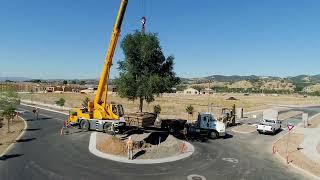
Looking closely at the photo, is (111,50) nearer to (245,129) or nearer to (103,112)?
(103,112)

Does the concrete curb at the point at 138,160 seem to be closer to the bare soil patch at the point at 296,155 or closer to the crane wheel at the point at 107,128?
the crane wheel at the point at 107,128

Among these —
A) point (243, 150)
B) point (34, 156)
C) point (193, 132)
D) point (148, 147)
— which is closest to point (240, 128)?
point (193, 132)

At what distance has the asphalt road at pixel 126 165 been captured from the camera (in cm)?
2183

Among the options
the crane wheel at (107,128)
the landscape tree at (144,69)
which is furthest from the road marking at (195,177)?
the crane wheel at (107,128)

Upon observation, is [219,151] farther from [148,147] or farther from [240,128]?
[240,128]

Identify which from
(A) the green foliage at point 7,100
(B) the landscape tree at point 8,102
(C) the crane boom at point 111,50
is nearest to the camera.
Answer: (C) the crane boom at point 111,50

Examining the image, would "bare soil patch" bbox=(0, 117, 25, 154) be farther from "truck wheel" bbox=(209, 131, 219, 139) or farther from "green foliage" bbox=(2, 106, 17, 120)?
"truck wheel" bbox=(209, 131, 219, 139)

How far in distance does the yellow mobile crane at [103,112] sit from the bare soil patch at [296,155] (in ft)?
56.0

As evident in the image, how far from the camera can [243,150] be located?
3089 centimetres

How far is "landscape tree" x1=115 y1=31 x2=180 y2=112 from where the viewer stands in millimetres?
35781

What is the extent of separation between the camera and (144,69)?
36.9 meters

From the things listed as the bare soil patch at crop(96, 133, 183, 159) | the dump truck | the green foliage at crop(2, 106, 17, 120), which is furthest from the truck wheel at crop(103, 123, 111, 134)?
the green foliage at crop(2, 106, 17, 120)

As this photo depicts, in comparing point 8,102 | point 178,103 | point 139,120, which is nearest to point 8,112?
point 8,102

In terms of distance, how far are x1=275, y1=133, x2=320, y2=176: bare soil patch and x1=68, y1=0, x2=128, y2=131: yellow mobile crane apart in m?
17.1
